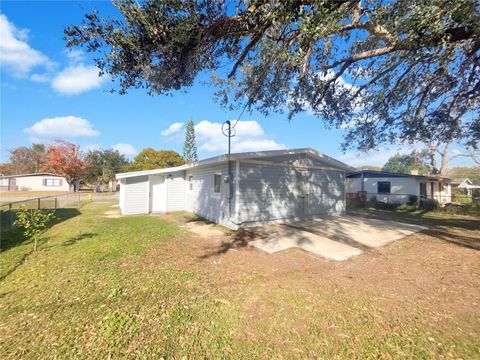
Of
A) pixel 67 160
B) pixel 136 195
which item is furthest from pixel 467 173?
pixel 67 160

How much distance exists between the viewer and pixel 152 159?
125 ft

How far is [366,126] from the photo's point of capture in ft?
34.2

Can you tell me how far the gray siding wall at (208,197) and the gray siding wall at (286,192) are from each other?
683 millimetres

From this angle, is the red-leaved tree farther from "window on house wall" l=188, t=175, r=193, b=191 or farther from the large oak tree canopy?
the large oak tree canopy

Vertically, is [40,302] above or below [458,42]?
below

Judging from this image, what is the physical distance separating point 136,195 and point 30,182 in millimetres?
39711

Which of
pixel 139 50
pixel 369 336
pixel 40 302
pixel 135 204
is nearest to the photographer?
pixel 369 336

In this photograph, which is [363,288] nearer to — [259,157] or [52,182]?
[259,157]

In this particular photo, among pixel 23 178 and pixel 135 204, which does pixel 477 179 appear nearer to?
pixel 135 204

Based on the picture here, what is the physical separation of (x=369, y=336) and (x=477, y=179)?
74.3 meters

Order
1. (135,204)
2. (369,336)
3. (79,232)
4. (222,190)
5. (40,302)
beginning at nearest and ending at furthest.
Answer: (369,336), (40,302), (79,232), (222,190), (135,204)

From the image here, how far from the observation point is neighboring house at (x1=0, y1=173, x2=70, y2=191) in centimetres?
3950

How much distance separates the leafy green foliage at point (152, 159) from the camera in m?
37.3

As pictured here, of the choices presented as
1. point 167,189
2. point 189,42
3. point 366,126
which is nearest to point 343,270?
point 189,42
